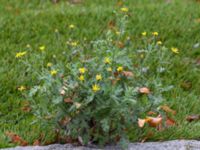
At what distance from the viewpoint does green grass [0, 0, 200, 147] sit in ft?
11.9

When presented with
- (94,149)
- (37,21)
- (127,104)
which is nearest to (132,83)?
(127,104)

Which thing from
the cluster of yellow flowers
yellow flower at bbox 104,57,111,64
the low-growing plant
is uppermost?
yellow flower at bbox 104,57,111,64

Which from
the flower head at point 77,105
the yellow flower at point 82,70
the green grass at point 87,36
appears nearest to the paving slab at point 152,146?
the green grass at point 87,36

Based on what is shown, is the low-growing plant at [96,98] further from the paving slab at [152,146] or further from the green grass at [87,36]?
the green grass at [87,36]

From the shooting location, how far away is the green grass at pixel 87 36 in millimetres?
3613

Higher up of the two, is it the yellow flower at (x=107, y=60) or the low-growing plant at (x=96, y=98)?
the yellow flower at (x=107, y=60)

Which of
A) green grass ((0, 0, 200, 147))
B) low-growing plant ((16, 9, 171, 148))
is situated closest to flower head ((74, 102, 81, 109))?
low-growing plant ((16, 9, 171, 148))

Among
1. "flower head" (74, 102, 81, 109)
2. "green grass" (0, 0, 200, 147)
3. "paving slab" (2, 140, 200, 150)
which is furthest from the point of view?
"green grass" (0, 0, 200, 147)

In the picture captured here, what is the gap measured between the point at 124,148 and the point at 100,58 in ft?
1.85

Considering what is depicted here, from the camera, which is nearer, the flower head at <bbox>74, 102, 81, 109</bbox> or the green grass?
the flower head at <bbox>74, 102, 81, 109</bbox>

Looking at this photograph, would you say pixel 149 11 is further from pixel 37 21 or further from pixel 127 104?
pixel 127 104

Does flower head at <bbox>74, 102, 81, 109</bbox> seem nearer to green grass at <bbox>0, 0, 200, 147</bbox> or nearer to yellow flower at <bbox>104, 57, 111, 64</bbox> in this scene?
yellow flower at <bbox>104, 57, 111, 64</bbox>

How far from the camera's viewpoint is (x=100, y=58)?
3076 mm

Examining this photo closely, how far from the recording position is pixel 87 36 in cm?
496
